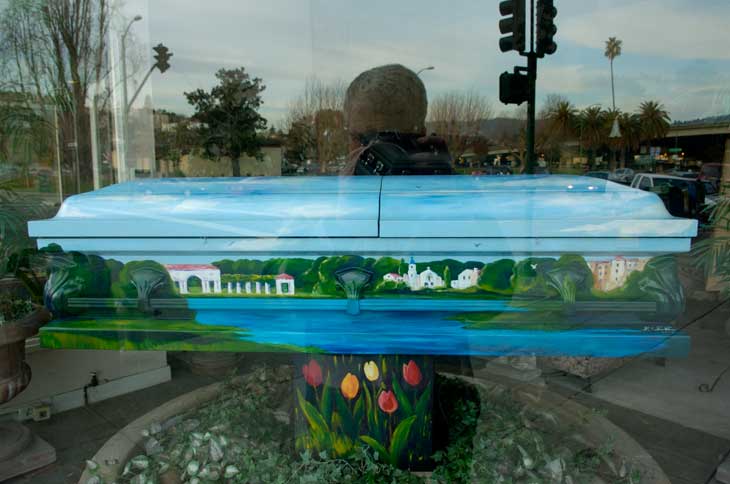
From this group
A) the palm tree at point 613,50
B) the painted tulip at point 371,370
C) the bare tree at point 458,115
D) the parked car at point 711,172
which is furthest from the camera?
the parked car at point 711,172

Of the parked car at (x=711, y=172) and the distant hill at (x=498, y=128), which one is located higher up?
the distant hill at (x=498, y=128)

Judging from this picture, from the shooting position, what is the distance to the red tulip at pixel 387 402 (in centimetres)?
201

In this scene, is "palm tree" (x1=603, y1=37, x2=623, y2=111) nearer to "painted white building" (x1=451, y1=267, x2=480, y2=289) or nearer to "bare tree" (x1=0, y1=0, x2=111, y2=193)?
"painted white building" (x1=451, y1=267, x2=480, y2=289)

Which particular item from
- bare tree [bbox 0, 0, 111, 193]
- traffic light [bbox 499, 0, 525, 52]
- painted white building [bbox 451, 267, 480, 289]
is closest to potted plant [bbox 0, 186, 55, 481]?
bare tree [bbox 0, 0, 111, 193]

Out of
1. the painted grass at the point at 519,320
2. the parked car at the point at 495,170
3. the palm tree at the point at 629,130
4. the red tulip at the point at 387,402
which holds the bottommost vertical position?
the red tulip at the point at 387,402

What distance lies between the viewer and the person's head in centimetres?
244

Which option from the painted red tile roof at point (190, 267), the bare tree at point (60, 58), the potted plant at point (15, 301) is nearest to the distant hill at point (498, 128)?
the painted red tile roof at point (190, 267)

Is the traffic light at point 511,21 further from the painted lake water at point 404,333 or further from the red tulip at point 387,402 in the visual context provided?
the red tulip at point 387,402

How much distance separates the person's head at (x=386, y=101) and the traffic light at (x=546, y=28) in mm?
584

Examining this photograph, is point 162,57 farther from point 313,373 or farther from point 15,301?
point 313,373

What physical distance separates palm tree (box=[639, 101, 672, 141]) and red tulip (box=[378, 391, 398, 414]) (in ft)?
5.43

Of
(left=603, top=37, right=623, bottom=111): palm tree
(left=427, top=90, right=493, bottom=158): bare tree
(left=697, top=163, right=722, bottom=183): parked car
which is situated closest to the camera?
(left=427, top=90, right=493, bottom=158): bare tree

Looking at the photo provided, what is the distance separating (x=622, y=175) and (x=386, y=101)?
1.05m

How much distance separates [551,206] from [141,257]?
1.31 m
